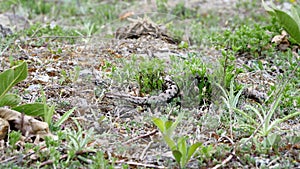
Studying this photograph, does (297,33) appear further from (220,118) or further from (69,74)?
(69,74)

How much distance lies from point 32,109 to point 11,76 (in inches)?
10.8

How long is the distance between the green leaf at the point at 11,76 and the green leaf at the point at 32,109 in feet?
0.54

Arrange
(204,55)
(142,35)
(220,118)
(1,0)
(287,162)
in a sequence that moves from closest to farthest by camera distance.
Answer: (287,162), (220,118), (204,55), (142,35), (1,0)

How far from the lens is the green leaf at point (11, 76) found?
138 inches

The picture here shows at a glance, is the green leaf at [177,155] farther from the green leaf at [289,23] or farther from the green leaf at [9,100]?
the green leaf at [289,23]

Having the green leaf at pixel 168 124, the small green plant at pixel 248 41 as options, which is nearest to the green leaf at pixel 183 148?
the green leaf at pixel 168 124

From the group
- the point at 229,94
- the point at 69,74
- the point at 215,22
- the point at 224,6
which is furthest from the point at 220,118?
the point at 224,6

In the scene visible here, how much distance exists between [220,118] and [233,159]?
59 centimetres

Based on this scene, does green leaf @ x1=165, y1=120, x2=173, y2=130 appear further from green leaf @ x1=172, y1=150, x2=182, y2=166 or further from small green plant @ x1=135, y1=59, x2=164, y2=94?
small green plant @ x1=135, y1=59, x2=164, y2=94

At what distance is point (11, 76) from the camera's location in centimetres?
353

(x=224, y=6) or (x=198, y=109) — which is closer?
(x=198, y=109)

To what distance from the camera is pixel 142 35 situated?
5.71 m

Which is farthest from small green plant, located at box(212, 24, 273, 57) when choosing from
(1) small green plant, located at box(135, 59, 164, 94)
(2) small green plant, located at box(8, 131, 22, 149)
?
(2) small green plant, located at box(8, 131, 22, 149)

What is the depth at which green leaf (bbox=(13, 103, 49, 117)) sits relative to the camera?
3.65 metres
